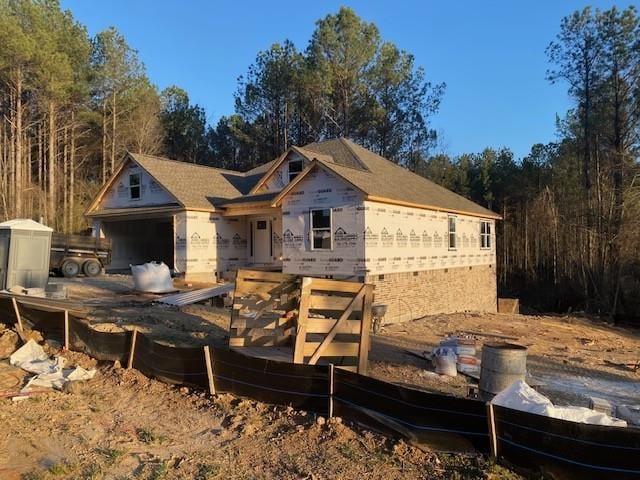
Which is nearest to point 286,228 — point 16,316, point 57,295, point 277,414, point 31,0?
point 57,295

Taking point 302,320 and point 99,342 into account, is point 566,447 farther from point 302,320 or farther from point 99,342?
point 99,342

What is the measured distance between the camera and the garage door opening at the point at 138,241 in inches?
1013

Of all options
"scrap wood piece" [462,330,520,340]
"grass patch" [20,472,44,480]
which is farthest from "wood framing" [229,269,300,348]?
"scrap wood piece" [462,330,520,340]

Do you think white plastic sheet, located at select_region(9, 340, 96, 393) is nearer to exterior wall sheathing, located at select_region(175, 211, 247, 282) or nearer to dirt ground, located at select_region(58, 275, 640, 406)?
dirt ground, located at select_region(58, 275, 640, 406)

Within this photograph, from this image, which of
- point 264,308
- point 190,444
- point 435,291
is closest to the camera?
point 190,444

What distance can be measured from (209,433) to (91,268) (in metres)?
17.3

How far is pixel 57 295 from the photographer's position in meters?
13.1

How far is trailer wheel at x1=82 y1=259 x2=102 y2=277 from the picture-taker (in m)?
20.9

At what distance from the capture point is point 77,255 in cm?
2097

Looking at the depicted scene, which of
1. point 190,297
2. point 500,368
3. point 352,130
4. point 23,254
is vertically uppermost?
point 352,130

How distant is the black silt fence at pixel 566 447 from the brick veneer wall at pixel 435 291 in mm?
12179

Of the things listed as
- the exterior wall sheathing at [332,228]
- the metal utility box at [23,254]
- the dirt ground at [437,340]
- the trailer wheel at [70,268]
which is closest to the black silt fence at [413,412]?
the dirt ground at [437,340]

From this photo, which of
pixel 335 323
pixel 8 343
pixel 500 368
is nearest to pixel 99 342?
pixel 8 343

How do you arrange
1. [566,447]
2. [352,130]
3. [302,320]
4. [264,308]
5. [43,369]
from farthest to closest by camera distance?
1. [352,130]
2. [264,308]
3. [43,369]
4. [302,320]
5. [566,447]
